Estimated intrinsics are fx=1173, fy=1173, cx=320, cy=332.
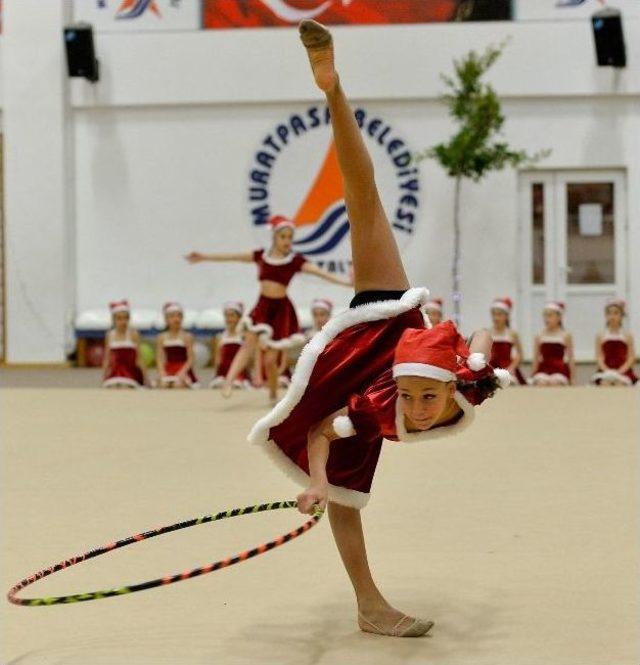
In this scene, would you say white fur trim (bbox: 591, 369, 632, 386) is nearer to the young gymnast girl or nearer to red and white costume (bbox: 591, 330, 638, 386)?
red and white costume (bbox: 591, 330, 638, 386)

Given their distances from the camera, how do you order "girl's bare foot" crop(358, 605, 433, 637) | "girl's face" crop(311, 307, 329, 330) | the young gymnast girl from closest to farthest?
"girl's bare foot" crop(358, 605, 433, 637), the young gymnast girl, "girl's face" crop(311, 307, 329, 330)

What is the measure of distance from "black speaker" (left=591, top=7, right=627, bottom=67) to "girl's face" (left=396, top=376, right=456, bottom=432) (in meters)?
11.2

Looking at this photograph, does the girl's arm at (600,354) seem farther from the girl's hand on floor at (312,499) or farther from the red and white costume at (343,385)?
the girl's hand on floor at (312,499)

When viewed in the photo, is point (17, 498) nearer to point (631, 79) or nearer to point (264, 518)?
point (264, 518)

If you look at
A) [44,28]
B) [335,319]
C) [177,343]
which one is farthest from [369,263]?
[44,28]

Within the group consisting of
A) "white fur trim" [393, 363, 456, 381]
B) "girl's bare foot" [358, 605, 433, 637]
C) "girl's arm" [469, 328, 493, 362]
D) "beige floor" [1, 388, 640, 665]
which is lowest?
"beige floor" [1, 388, 640, 665]

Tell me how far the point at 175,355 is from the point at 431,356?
8748 millimetres

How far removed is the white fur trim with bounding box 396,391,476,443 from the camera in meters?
2.65

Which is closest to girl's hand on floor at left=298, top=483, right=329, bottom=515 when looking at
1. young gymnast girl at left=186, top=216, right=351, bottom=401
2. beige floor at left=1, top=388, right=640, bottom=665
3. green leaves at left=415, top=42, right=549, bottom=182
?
beige floor at left=1, top=388, right=640, bottom=665

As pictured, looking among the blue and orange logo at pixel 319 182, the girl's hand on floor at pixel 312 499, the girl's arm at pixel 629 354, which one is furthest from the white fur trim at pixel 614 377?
the girl's hand on floor at pixel 312 499

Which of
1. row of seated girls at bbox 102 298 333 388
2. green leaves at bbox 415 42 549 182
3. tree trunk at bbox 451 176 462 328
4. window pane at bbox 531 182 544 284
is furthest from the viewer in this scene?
window pane at bbox 531 182 544 284

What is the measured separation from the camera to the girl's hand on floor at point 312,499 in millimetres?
2494

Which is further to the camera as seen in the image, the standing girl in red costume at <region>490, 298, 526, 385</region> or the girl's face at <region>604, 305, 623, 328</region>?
the girl's face at <region>604, 305, 623, 328</region>

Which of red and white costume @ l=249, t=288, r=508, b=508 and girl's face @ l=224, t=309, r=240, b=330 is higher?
red and white costume @ l=249, t=288, r=508, b=508
